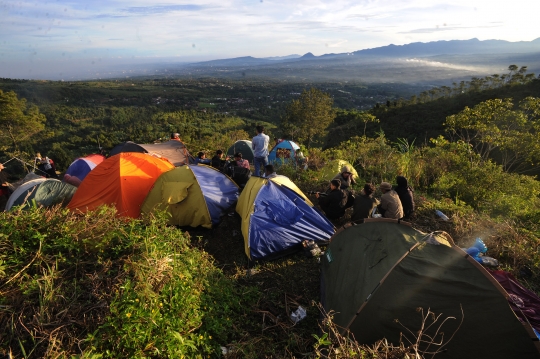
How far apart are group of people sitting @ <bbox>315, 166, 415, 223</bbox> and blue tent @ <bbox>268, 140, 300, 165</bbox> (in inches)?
187

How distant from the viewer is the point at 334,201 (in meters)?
5.81

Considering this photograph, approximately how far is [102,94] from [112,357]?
80.0m

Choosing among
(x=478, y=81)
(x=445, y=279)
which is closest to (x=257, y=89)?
(x=478, y=81)

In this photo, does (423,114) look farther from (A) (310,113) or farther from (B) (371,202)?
(B) (371,202)

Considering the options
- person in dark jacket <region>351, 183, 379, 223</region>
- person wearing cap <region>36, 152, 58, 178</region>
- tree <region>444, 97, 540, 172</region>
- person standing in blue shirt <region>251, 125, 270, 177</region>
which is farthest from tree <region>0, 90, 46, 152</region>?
tree <region>444, 97, 540, 172</region>

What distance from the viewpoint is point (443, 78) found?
6706 centimetres

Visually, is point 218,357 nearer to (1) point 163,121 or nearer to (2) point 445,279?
(2) point 445,279

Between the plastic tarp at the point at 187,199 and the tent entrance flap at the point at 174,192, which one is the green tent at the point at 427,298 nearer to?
the plastic tarp at the point at 187,199

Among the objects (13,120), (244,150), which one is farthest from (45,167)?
(13,120)

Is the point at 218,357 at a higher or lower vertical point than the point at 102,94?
lower

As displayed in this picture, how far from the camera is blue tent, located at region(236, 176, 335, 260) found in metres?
4.95

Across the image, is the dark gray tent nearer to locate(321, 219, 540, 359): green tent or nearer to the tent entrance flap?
the tent entrance flap

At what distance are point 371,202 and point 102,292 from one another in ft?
14.9

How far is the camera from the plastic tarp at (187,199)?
574 cm
